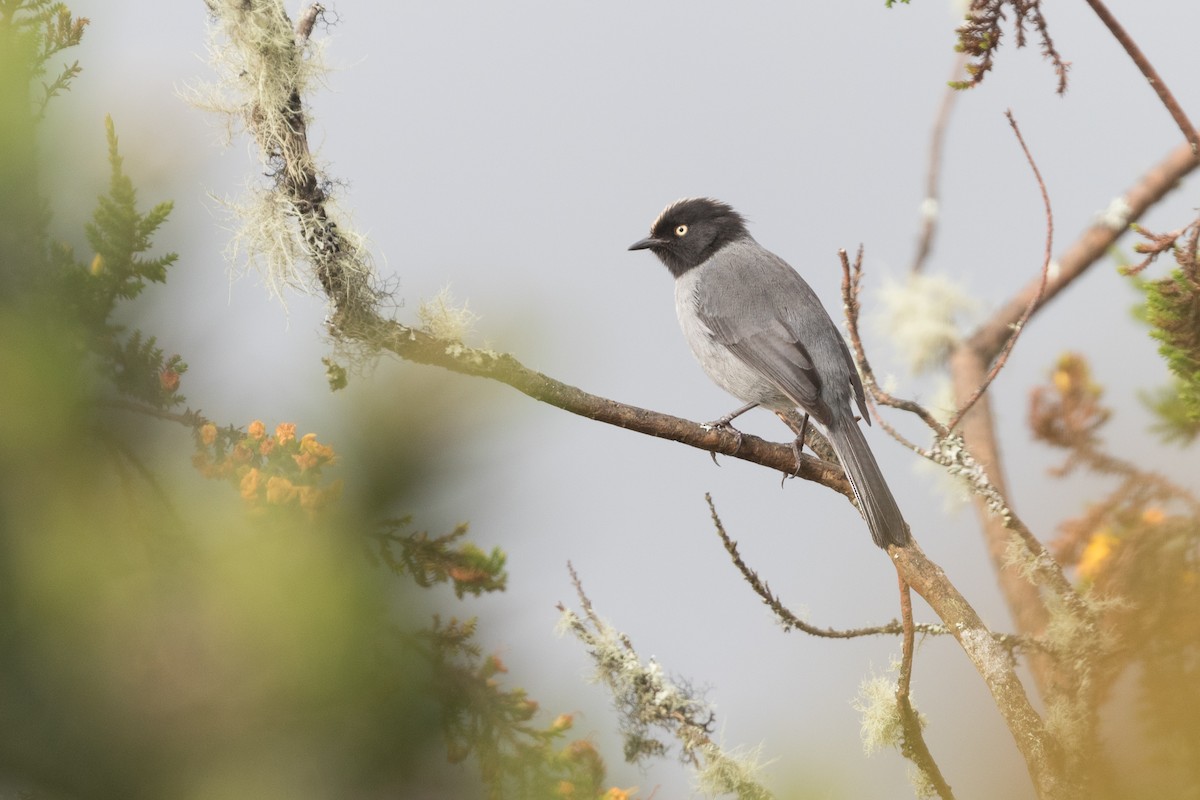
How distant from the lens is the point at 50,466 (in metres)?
1.55

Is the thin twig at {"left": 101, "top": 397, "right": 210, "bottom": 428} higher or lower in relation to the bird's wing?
lower

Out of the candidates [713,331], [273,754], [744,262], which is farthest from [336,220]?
[744,262]

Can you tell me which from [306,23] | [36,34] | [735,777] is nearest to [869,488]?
[735,777]

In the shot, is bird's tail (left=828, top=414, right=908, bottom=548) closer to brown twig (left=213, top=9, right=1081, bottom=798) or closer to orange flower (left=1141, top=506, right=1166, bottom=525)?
brown twig (left=213, top=9, right=1081, bottom=798)

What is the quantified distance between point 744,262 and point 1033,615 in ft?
4.01

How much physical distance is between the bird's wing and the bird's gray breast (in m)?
0.01

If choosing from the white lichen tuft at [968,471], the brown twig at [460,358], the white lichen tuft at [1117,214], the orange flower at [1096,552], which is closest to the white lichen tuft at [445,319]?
the brown twig at [460,358]

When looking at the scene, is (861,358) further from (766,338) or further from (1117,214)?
(1117,214)

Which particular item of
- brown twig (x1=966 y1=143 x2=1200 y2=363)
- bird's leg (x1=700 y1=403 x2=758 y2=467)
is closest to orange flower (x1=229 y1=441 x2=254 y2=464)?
bird's leg (x1=700 y1=403 x2=758 y2=467)

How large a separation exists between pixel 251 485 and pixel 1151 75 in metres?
1.78

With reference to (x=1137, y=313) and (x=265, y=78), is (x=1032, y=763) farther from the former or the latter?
(x=265, y=78)

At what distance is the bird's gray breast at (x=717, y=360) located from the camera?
2.70 metres

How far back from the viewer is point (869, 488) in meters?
2.29

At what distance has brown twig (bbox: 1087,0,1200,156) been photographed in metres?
2.07
